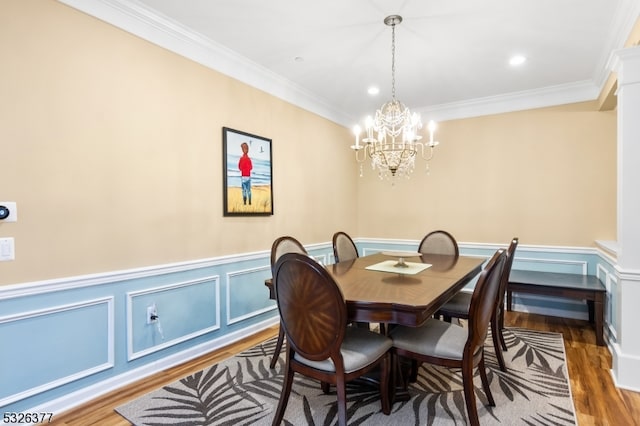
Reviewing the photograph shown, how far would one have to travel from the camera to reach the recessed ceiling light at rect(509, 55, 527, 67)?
320cm

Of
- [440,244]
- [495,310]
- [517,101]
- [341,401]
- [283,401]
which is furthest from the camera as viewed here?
[517,101]

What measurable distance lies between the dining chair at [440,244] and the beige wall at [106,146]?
5.77ft

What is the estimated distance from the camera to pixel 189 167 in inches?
111

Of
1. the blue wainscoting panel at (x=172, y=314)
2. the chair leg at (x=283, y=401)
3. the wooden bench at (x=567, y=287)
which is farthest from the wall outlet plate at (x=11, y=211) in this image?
the wooden bench at (x=567, y=287)

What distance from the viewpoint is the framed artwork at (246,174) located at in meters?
3.14

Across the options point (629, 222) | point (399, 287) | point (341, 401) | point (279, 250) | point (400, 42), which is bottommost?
point (341, 401)

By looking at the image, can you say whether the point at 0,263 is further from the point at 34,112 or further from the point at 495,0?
the point at 495,0

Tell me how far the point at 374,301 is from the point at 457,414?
36.5 inches

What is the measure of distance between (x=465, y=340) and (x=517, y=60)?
274cm

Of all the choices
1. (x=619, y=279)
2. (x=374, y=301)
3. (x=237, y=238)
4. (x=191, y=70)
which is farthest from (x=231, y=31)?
(x=619, y=279)

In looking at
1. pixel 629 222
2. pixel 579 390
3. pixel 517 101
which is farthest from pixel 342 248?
pixel 517 101

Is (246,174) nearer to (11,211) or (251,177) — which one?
(251,177)

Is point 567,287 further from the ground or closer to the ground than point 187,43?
closer to the ground

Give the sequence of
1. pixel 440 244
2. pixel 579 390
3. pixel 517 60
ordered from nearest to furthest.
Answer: pixel 579 390
pixel 517 60
pixel 440 244
